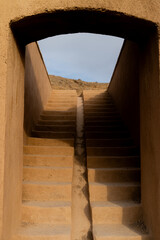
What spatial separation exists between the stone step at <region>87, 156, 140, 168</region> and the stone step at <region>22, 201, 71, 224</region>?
1.00 m

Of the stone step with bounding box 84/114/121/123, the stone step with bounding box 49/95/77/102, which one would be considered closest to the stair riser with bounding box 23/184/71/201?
the stone step with bounding box 84/114/121/123

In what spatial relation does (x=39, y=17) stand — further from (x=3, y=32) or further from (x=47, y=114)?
(x=47, y=114)

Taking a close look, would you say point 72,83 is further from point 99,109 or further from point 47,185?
point 47,185

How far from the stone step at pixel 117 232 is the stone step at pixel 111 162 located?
1.08 meters

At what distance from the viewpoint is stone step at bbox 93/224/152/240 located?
221 cm

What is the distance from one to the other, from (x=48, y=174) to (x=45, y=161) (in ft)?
1.08

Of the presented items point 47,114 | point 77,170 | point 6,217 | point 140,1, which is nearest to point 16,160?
point 6,217

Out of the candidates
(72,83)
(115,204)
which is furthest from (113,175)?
(72,83)

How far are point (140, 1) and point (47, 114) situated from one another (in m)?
4.50

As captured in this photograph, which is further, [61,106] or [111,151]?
[61,106]

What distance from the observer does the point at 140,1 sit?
79.9 inches

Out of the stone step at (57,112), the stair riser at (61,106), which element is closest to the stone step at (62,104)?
the stair riser at (61,106)

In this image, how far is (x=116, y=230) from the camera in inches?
93.1

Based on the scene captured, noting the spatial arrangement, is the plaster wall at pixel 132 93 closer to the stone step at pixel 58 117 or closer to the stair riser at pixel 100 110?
the stair riser at pixel 100 110
